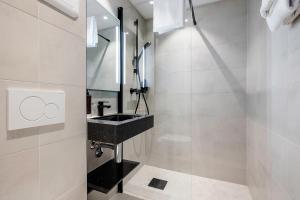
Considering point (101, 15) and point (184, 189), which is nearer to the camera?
point (101, 15)

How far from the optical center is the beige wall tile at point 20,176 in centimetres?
62

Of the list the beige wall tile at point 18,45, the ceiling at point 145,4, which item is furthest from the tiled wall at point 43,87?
the ceiling at point 145,4

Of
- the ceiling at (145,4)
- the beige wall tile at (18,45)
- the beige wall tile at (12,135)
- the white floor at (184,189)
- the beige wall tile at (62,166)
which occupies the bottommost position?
the white floor at (184,189)

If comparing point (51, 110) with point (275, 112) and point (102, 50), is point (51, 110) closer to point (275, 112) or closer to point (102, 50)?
point (102, 50)

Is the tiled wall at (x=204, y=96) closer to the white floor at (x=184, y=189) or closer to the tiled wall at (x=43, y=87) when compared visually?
the white floor at (x=184, y=189)

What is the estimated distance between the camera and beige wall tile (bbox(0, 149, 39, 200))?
2.04ft

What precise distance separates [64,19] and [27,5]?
198mm

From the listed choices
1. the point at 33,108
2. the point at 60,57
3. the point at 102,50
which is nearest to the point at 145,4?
the point at 102,50

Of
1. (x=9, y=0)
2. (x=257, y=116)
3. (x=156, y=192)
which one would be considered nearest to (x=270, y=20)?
(x=257, y=116)

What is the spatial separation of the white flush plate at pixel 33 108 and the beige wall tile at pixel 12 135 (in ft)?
0.05

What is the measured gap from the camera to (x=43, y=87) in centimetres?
77

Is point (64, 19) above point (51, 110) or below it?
above

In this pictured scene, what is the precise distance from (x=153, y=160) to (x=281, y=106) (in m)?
1.89

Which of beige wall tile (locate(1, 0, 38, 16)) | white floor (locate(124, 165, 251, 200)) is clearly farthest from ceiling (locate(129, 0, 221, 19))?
white floor (locate(124, 165, 251, 200))
